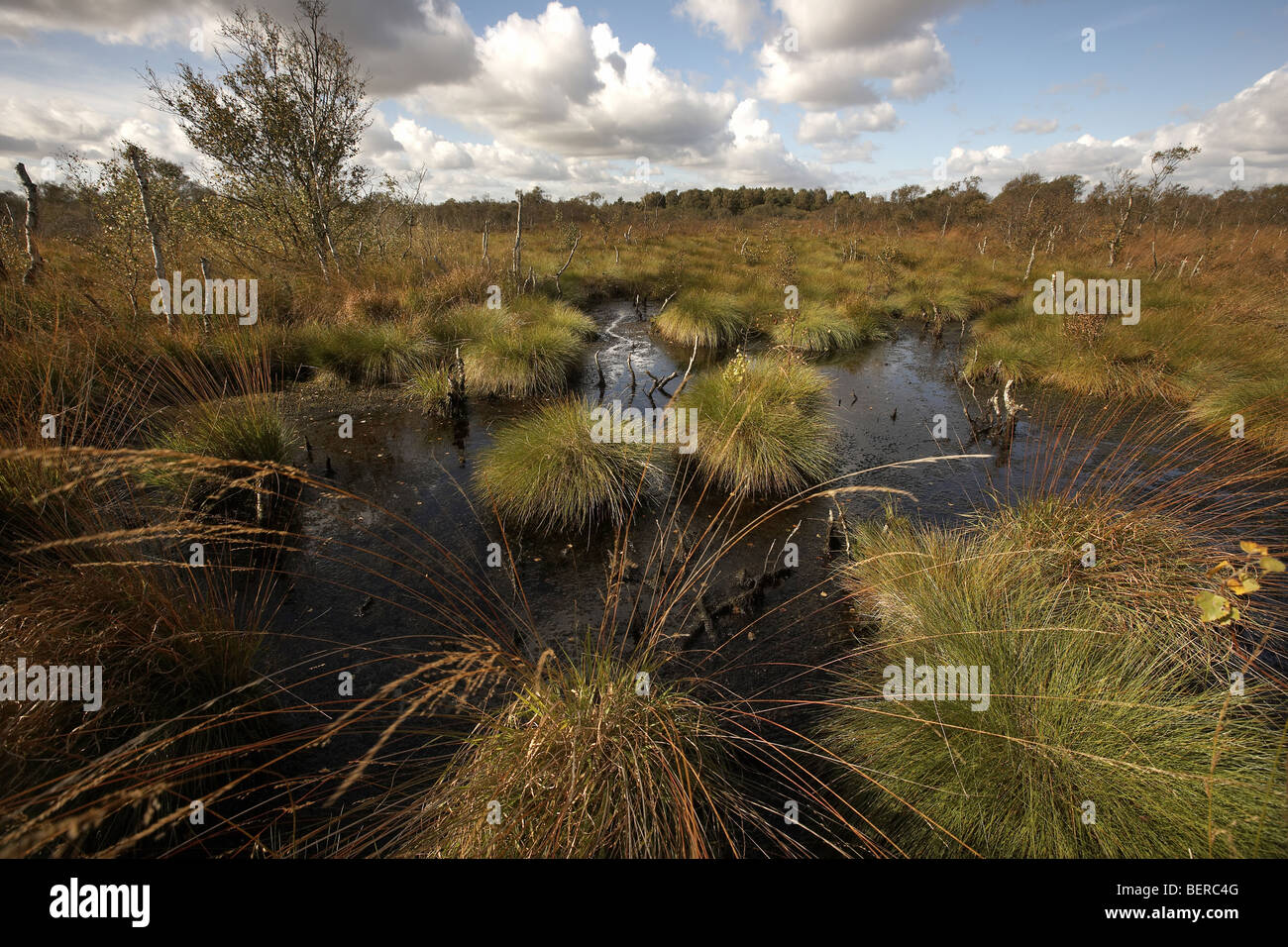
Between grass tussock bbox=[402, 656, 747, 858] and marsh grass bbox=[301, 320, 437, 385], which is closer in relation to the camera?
grass tussock bbox=[402, 656, 747, 858]

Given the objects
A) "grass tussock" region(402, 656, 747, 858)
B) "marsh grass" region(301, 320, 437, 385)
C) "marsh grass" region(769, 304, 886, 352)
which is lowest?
"grass tussock" region(402, 656, 747, 858)

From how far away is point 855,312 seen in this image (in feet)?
46.9

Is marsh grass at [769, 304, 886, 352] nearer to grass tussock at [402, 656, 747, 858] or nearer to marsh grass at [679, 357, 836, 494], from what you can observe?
marsh grass at [679, 357, 836, 494]

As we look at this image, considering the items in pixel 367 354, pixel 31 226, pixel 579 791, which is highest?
pixel 31 226

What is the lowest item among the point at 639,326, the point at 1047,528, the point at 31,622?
the point at 31,622

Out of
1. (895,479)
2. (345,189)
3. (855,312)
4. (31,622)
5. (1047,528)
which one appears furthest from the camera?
(855,312)

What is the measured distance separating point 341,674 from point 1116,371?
12245 millimetres

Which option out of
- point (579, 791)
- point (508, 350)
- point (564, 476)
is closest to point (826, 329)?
point (508, 350)

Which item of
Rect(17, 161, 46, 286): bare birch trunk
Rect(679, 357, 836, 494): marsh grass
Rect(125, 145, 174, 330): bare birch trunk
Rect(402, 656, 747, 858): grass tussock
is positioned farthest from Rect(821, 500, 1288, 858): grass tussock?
Rect(17, 161, 46, 286): bare birch trunk

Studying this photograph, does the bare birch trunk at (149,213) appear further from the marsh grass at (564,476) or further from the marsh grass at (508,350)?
the marsh grass at (564,476)

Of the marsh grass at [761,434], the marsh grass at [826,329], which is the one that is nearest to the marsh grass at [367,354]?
the marsh grass at [761,434]

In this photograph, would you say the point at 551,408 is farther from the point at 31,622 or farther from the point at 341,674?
the point at 31,622

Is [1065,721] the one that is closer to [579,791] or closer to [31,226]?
[579,791]
